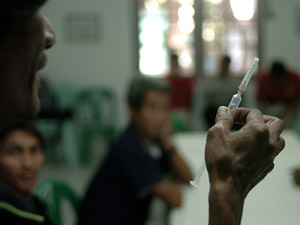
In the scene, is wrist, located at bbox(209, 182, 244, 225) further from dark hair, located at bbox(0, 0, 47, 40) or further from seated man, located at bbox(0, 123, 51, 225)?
seated man, located at bbox(0, 123, 51, 225)

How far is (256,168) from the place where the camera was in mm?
454

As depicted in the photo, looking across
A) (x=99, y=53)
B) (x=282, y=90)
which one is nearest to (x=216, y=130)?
(x=282, y=90)

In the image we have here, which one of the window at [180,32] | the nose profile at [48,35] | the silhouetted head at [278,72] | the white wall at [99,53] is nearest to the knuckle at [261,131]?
the nose profile at [48,35]

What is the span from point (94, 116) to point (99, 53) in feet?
2.43

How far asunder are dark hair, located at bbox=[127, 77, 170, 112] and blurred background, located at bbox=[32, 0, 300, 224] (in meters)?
2.67

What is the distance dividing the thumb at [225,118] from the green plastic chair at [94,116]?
13.3 feet

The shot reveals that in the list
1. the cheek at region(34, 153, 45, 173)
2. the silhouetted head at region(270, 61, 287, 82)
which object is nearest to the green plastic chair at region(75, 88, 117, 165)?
the silhouetted head at region(270, 61, 287, 82)

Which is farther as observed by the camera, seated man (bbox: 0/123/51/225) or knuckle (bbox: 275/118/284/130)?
seated man (bbox: 0/123/51/225)

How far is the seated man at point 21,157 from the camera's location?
1031 millimetres

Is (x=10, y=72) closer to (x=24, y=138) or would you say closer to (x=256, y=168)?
(x=256, y=168)

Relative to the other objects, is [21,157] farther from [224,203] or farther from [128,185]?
[224,203]

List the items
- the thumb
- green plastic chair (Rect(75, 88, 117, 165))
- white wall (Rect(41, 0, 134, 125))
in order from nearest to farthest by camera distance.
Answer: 1. the thumb
2. green plastic chair (Rect(75, 88, 117, 165))
3. white wall (Rect(41, 0, 134, 125))

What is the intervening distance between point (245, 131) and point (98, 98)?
4533 millimetres

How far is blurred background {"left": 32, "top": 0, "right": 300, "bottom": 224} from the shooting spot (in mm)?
4352
